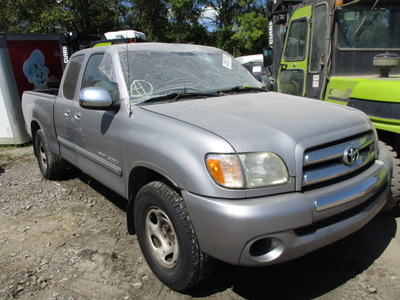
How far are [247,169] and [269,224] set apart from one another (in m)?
0.35

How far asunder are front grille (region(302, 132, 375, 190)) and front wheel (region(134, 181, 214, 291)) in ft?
2.66

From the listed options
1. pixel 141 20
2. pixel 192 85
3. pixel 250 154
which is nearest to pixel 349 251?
pixel 250 154

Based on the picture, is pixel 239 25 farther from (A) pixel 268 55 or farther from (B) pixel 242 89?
(B) pixel 242 89

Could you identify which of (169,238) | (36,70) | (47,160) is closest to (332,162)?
(169,238)

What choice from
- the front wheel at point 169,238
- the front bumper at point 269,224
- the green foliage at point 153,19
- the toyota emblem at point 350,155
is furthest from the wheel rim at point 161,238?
the green foliage at point 153,19

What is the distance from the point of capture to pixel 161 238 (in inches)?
105

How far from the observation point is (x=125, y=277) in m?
2.88

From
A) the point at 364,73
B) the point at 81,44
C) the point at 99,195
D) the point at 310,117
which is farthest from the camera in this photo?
the point at 81,44

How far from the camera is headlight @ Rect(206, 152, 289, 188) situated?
7.00ft

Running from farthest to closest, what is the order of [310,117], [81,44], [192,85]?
1. [81,44]
2. [192,85]
3. [310,117]

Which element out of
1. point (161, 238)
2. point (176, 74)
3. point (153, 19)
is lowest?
point (161, 238)

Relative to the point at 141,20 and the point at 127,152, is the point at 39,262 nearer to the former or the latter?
the point at 127,152

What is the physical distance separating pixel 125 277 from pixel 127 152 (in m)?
1.01

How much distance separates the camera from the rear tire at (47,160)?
493cm
